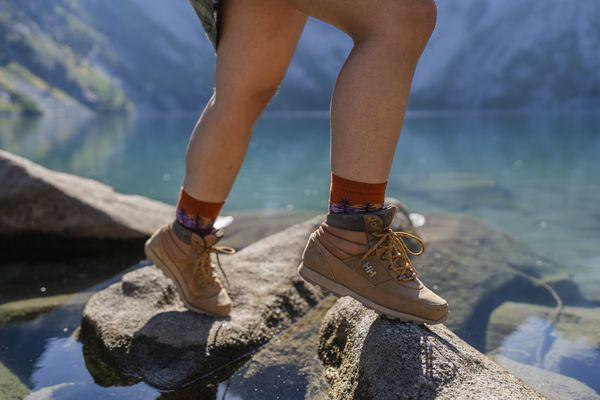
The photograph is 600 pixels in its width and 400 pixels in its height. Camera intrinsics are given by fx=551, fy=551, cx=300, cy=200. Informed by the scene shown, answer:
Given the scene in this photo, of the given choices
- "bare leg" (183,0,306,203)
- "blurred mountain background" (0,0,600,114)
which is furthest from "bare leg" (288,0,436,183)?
"blurred mountain background" (0,0,600,114)

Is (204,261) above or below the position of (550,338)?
below

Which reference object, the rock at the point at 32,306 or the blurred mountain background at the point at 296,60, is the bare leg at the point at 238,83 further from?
the blurred mountain background at the point at 296,60

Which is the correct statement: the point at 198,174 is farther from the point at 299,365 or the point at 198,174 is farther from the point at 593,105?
the point at 593,105

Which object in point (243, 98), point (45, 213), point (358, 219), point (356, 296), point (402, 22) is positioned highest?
point (402, 22)

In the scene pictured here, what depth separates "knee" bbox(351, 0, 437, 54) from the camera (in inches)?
71.1

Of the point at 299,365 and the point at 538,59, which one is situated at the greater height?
the point at 538,59

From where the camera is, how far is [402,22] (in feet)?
5.95

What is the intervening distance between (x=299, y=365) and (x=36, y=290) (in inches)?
72.7

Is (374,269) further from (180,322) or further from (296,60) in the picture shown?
(296,60)

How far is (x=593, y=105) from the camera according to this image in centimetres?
10256

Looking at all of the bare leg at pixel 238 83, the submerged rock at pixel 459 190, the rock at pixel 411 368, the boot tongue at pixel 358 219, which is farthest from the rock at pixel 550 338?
the submerged rock at pixel 459 190

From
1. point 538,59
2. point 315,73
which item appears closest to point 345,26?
point 538,59

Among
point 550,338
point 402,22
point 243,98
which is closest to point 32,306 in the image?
point 243,98

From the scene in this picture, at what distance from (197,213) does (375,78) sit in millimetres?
1049
